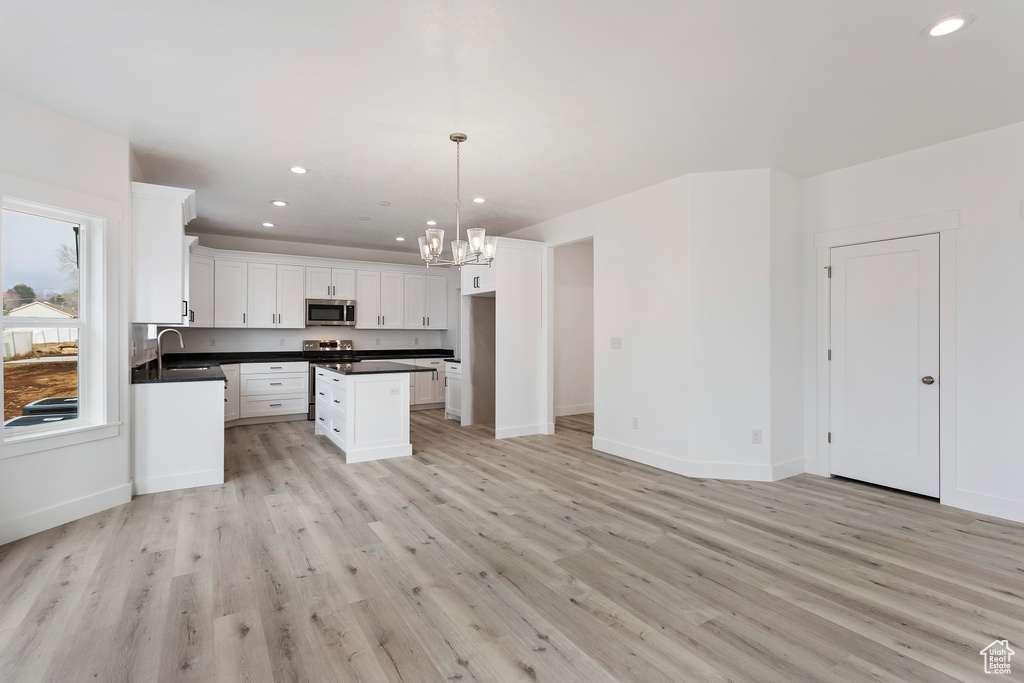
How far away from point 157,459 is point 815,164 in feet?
19.2

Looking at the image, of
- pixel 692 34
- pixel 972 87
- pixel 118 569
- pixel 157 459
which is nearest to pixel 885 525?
pixel 972 87

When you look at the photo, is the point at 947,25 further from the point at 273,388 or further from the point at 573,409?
the point at 273,388

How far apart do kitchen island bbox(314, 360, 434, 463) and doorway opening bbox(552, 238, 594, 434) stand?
9.39 feet

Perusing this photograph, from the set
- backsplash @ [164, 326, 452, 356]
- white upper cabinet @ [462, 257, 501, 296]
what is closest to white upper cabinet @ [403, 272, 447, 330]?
backsplash @ [164, 326, 452, 356]

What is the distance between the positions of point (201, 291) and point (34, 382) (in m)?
3.80

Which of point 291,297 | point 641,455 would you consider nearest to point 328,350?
point 291,297

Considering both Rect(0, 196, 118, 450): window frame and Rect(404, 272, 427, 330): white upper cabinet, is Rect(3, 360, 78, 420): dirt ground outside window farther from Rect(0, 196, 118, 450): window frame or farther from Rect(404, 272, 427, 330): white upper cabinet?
Rect(404, 272, 427, 330): white upper cabinet

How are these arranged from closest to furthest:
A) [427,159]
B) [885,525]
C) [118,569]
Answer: [118,569], [885,525], [427,159]

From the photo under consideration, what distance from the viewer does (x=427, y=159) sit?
4012 millimetres

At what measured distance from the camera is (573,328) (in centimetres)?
755

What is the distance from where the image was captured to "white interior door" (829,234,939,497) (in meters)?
3.76

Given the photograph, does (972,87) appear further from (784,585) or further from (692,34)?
(784,585)

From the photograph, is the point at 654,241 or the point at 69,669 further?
the point at 654,241
